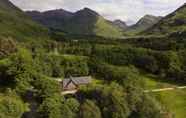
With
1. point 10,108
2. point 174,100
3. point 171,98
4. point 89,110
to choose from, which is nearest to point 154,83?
point 171,98

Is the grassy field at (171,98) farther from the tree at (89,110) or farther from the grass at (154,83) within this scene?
the tree at (89,110)

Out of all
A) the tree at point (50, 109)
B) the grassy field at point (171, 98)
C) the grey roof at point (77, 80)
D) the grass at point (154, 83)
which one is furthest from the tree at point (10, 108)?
the grass at point (154, 83)

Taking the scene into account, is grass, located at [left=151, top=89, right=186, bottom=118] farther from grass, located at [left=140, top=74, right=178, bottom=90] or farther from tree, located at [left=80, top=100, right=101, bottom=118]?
tree, located at [left=80, top=100, right=101, bottom=118]

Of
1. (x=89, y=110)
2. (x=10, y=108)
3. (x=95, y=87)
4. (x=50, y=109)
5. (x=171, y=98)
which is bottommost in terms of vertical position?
(x=171, y=98)

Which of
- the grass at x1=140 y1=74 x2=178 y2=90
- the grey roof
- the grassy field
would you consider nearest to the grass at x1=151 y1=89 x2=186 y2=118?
the grassy field

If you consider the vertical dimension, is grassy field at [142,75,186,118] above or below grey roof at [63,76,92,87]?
below

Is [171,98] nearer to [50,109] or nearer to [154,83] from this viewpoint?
[154,83]

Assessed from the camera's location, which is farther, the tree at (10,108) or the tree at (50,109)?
the tree at (50,109)

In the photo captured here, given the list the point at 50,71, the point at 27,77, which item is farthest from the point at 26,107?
the point at 50,71
